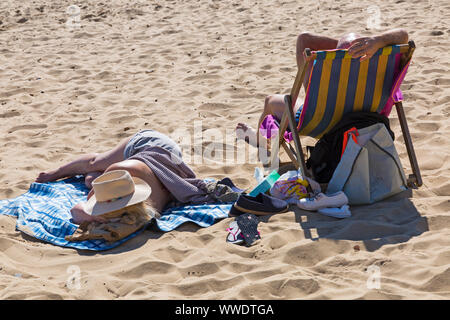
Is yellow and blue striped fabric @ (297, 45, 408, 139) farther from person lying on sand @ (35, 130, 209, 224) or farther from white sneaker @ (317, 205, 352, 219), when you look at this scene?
person lying on sand @ (35, 130, 209, 224)

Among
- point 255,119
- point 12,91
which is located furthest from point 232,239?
point 12,91

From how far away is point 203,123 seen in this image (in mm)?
5172

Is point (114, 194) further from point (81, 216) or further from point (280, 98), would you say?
point (280, 98)

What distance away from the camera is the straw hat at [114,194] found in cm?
320

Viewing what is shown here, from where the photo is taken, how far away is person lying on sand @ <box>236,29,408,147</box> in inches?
132

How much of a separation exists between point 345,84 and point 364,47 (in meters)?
0.28

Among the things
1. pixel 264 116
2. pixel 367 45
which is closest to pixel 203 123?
pixel 264 116

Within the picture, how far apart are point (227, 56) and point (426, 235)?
4346mm

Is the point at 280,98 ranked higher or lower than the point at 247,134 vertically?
higher

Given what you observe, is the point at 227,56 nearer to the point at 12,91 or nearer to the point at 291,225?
the point at 12,91

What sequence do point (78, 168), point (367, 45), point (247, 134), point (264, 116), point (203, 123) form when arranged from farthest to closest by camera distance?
point (203, 123)
point (247, 134)
point (264, 116)
point (78, 168)
point (367, 45)

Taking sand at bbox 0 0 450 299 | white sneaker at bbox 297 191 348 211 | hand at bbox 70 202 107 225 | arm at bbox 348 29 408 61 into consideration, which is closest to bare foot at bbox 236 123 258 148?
sand at bbox 0 0 450 299

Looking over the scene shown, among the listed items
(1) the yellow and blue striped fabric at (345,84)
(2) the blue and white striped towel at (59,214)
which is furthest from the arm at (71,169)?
(1) the yellow and blue striped fabric at (345,84)

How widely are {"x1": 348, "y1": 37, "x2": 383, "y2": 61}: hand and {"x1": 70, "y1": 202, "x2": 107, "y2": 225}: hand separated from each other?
1799mm
